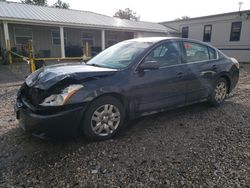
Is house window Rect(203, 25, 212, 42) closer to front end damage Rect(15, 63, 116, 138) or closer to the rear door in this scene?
the rear door

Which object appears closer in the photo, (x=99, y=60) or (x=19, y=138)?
(x=19, y=138)

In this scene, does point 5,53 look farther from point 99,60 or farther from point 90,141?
point 90,141

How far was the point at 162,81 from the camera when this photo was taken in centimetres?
369

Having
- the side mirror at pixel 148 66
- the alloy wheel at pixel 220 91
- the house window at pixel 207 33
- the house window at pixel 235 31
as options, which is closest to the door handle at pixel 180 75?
the side mirror at pixel 148 66

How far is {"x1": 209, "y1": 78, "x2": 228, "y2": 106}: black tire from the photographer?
15.7 feet

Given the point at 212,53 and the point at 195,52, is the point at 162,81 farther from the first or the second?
the point at 212,53

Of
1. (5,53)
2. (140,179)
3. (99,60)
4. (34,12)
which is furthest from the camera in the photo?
(34,12)

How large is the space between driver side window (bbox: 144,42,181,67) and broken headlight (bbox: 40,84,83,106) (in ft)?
4.79

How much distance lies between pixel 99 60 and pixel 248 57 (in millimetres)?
17408

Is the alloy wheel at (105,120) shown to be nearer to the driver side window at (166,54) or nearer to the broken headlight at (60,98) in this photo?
the broken headlight at (60,98)

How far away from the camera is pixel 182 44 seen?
4137 mm

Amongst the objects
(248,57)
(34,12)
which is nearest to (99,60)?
(34,12)

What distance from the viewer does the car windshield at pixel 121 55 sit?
11.6 ft

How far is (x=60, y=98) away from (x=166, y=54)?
7.13ft
